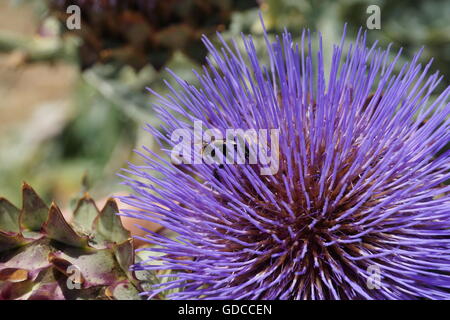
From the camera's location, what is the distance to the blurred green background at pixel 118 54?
1.34 meters

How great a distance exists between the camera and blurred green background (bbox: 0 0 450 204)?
134cm

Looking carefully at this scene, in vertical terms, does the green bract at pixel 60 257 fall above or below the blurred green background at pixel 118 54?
below

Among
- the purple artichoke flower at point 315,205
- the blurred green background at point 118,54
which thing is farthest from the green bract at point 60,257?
the blurred green background at point 118,54

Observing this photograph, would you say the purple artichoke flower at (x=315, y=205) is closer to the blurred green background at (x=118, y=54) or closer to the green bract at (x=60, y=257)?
the green bract at (x=60, y=257)

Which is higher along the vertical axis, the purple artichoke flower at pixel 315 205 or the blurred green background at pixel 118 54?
the blurred green background at pixel 118 54

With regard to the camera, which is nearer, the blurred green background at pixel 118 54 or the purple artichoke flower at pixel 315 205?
the purple artichoke flower at pixel 315 205

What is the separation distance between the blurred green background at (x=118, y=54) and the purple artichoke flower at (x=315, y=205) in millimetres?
368

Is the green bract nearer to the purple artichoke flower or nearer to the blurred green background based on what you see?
the purple artichoke flower

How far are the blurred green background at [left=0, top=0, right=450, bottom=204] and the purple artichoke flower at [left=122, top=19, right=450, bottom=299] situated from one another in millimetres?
368

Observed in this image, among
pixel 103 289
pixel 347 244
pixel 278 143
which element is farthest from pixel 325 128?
pixel 103 289

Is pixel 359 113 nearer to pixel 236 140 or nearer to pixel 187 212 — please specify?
pixel 236 140

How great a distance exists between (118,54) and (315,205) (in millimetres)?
679

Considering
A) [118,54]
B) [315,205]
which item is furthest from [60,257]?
[118,54]

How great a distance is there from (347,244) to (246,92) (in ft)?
1.07
